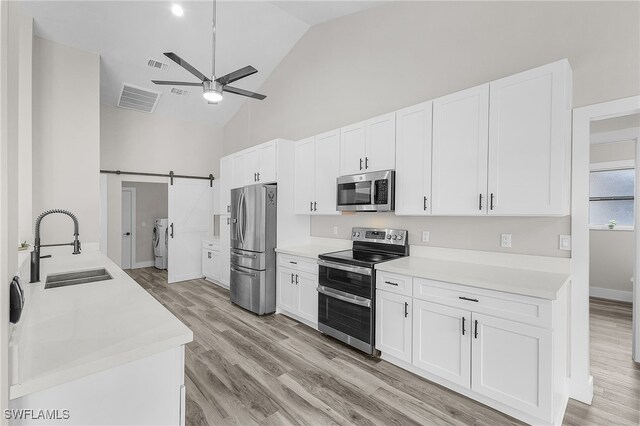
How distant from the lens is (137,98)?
5.10 metres

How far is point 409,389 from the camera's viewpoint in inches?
92.1

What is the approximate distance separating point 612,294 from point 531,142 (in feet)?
13.1

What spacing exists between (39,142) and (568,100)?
5.34 m

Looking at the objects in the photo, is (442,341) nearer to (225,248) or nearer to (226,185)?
(225,248)

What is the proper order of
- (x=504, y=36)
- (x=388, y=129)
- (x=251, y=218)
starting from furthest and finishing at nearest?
(x=251, y=218) < (x=388, y=129) < (x=504, y=36)

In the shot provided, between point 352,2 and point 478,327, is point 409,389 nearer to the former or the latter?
point 478,327

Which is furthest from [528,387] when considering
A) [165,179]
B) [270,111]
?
[165,179]

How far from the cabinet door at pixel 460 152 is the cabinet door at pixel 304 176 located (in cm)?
167

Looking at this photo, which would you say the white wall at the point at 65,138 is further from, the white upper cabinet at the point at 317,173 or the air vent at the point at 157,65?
the white upper cabinet at the point at 317,173

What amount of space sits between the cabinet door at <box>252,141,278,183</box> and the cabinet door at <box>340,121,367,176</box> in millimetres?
1043

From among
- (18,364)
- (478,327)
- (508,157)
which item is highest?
(508,157)

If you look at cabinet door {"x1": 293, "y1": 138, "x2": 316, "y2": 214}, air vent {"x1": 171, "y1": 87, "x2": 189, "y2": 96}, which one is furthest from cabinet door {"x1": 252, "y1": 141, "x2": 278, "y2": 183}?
air vent {"x1": 171, "y1": 87, "x2": 189, "y2": 96}

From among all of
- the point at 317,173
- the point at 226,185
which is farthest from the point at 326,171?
the point at 226,185

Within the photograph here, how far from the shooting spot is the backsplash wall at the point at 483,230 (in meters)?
2.36
